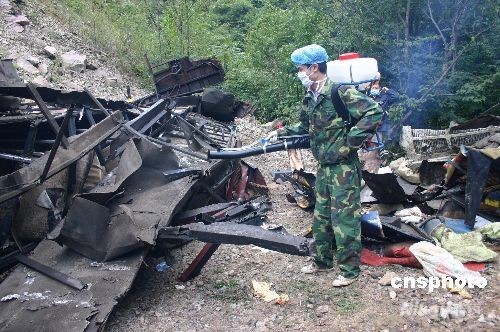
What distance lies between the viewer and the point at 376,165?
654 centimetres

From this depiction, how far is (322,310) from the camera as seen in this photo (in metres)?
3.73

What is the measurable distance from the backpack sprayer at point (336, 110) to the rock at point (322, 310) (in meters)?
1.42

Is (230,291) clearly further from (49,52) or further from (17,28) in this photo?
(17,28)

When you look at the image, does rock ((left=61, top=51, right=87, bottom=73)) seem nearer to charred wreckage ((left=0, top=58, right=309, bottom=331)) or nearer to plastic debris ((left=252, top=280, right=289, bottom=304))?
charred wreckage ((left=0, top=58, right=309, bottom=331))

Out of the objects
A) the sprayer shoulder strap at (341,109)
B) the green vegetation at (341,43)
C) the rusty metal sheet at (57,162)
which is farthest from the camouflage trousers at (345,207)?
the green vegetation at (341,43)

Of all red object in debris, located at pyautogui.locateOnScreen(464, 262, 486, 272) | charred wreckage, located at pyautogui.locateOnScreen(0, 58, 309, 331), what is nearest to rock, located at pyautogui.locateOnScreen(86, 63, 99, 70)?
charred wreckage, located at pyautogui.locateOnScreen(0, 58, 309, 331)

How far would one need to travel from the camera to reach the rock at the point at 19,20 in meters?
12.9

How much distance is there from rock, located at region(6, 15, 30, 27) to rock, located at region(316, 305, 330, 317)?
12688 millimetres

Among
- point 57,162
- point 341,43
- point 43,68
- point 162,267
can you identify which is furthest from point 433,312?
point 43,68

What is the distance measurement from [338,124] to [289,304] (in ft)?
5.15

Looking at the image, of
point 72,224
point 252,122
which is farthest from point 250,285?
point 252,122

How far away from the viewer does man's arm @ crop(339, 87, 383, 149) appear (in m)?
3.69

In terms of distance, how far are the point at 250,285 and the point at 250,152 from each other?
1.22m

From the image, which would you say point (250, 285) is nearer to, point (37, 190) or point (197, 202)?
point (197, 202)
